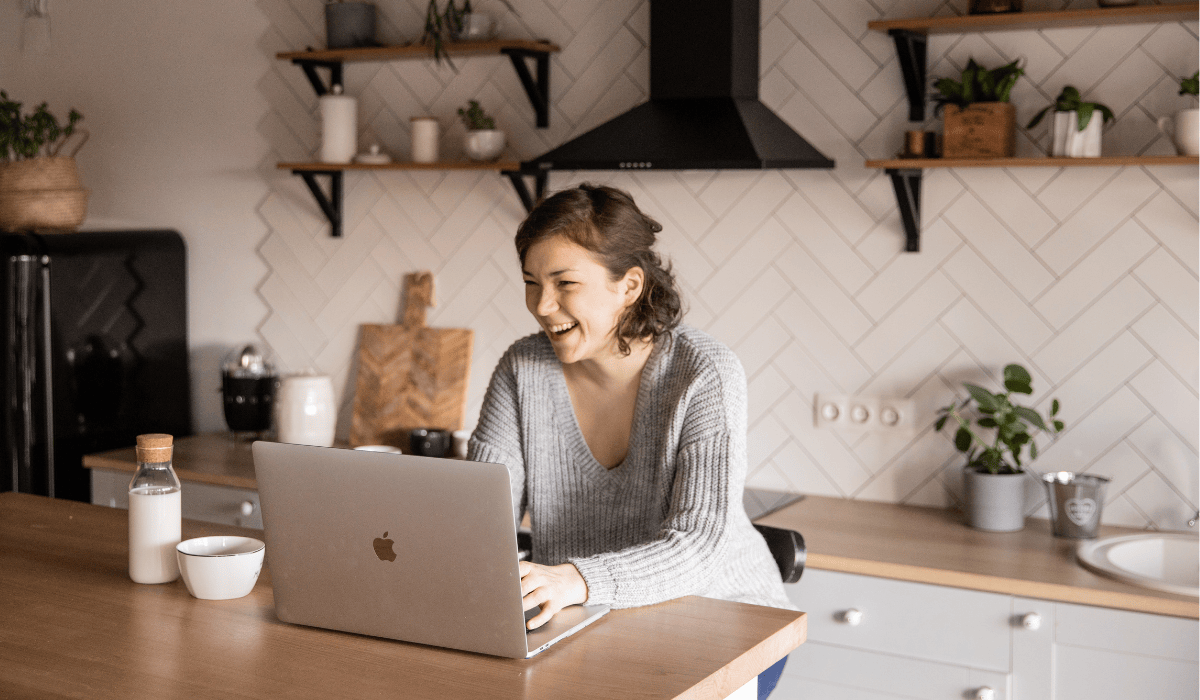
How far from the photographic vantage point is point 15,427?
312 cm

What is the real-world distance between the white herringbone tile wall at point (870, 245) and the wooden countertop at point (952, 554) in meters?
0.15

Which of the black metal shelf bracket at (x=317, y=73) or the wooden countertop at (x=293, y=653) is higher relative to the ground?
the black metal shelf bracket at (x=317, y=73)

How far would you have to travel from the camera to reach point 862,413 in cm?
272

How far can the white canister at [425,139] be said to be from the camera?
308cm

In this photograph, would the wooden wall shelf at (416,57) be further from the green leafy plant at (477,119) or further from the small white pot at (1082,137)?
the small white pot at (1082,137)

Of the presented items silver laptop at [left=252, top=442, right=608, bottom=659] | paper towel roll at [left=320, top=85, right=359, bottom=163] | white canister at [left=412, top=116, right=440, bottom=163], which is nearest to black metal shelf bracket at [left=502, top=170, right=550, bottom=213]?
white canister at [left=412, top=116, right=440, bottom=163]

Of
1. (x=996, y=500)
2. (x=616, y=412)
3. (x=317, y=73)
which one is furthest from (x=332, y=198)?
(x=996, y=500)

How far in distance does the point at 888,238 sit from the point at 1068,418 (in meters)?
0.58

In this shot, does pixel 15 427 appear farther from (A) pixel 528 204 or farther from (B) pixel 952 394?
(B) pixel 952 394

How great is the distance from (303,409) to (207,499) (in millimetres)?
354

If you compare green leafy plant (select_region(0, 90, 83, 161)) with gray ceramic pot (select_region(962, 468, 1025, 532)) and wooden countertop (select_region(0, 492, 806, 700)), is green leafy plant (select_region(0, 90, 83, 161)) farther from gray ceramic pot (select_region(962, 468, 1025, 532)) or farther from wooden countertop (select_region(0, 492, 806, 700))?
gray ceramic pot (select_region(962, 468, 1025, 532))

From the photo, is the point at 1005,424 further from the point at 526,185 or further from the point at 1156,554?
the point at 526,185

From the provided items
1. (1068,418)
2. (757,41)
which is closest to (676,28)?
(757,41)

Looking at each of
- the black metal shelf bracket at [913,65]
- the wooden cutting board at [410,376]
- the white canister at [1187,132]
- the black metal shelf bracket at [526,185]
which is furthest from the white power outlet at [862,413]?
the wooden cutting board at [410,376]
